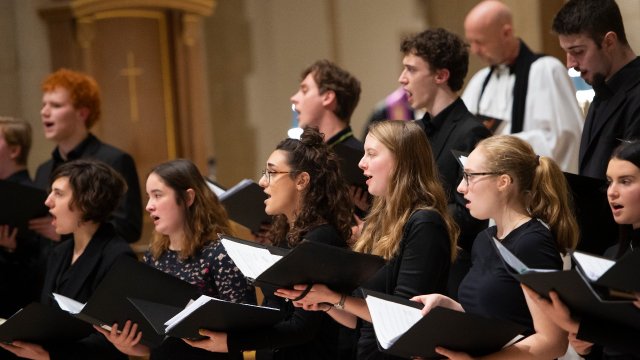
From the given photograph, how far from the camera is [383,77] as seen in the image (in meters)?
8.99

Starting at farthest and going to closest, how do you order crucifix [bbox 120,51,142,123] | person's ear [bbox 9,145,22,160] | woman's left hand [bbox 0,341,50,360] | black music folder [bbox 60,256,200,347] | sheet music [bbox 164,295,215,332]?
crucifix [bbox 120,51,142,123] < person's ear [bbox 9,145,22,160] < woman's left hand [bbox 0,341,50,360] < black music folder [bbox 60,256,200,347] < sheet music [bbox 164,295,215,332]

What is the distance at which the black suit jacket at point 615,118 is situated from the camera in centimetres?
418

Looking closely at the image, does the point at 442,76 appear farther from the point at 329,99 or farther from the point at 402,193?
the point at 402,193

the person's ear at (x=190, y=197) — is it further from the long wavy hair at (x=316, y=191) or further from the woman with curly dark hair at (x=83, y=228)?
the long wavy hair at (x=316, y=191)

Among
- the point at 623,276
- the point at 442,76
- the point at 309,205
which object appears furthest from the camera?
the point at 442,76

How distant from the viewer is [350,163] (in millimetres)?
4457

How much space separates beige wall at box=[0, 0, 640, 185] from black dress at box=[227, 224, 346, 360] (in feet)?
14.8

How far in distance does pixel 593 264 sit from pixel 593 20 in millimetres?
1739

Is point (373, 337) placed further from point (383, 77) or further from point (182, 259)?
point (383, 77)

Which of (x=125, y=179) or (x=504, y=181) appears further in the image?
(x=125, y=179)

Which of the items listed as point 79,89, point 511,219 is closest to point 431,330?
point 511,219

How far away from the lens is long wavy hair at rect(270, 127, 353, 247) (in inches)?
158

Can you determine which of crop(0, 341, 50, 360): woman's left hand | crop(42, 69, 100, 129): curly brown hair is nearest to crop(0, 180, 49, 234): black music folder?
crop(42, 69, 100, 129): curly brown hair

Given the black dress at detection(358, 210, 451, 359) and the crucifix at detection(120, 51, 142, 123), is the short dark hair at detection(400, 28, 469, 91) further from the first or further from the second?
the crucifix at detection(120, 51, 142, 123)
